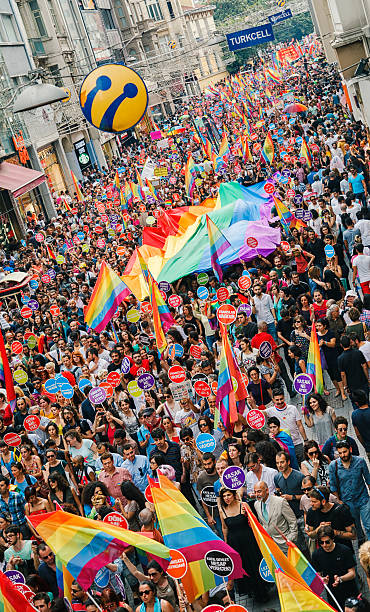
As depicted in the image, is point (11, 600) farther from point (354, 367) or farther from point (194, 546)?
point (354, 367)

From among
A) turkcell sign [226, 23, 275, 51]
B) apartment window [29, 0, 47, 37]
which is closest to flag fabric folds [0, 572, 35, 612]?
turkcell sign [226, 23, 275, 51]

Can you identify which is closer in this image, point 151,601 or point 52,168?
point 151,601

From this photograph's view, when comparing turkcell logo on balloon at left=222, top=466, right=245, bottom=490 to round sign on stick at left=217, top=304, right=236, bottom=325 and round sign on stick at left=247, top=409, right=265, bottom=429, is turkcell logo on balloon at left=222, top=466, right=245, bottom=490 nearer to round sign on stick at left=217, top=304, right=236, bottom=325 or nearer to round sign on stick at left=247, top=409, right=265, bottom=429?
round sign on stick at left=247, top=409, right=265, bottom=429

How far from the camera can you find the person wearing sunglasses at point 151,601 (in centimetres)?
690

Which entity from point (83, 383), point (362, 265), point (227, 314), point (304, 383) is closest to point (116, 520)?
point (304, 383)

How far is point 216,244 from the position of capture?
55.7ft

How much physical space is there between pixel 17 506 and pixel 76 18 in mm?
54857

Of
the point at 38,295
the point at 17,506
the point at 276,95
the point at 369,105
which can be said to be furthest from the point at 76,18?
the point at 17,506

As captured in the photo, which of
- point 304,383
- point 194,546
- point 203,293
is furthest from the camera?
point 203,293

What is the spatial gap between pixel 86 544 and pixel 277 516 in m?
1.58

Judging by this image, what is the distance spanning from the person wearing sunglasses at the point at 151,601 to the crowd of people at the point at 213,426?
0.01m

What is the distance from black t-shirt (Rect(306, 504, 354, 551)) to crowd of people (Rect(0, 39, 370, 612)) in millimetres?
11

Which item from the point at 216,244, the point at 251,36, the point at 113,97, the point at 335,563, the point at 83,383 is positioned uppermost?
the point at 251,36

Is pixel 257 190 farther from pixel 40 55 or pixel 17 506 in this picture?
pixel 40 55
